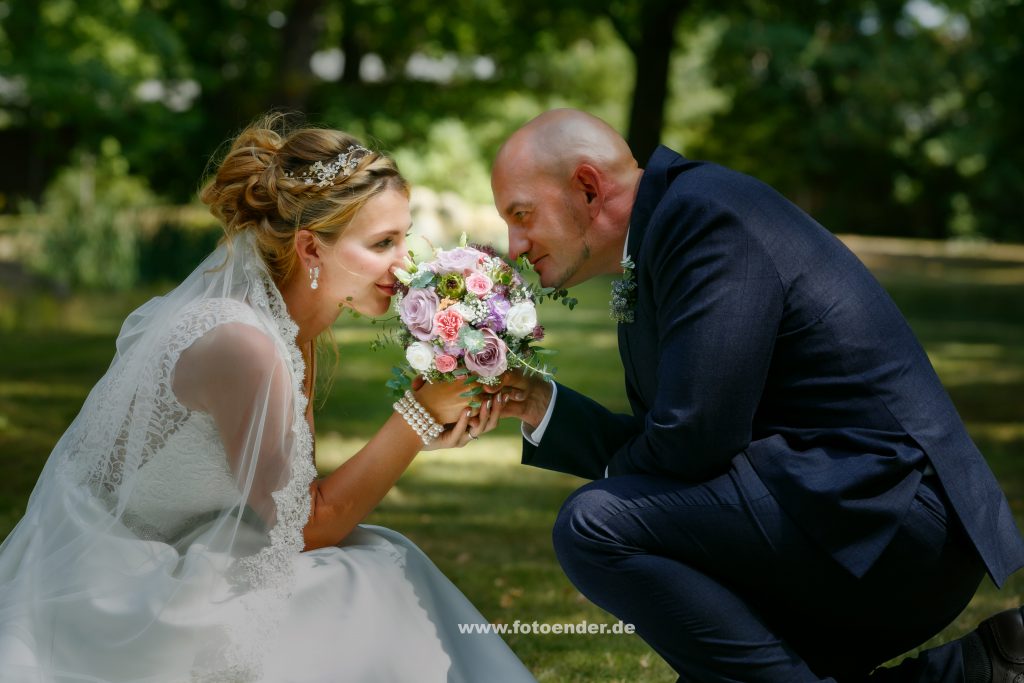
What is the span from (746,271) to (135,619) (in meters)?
2.02

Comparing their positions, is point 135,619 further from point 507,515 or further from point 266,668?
point 507,515

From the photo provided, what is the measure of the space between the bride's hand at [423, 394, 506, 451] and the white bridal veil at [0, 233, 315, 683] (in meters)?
0.45

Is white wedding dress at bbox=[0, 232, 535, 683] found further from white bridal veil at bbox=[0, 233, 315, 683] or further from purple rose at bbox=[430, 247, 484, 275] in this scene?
purple rose at bbox=[430, 247, 484, 275]

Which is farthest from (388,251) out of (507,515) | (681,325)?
(507,515)

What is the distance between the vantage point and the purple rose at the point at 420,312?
3.37 m

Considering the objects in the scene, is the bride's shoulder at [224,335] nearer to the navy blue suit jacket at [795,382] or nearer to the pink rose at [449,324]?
the pink rose at [449,324]

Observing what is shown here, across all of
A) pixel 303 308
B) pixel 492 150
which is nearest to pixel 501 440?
pixel 303 308

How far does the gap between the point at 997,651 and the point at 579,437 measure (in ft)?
4.72

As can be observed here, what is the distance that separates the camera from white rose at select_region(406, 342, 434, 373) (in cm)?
336

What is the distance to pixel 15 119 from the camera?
2366 centimetres

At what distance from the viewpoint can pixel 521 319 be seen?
3.38 meters

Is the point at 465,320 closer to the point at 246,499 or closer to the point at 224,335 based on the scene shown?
the point at 224,335

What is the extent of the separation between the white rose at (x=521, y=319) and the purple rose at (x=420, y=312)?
0.23m

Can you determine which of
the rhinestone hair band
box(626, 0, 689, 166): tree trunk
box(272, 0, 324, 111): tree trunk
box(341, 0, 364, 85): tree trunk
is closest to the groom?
the rhinestone hair band
